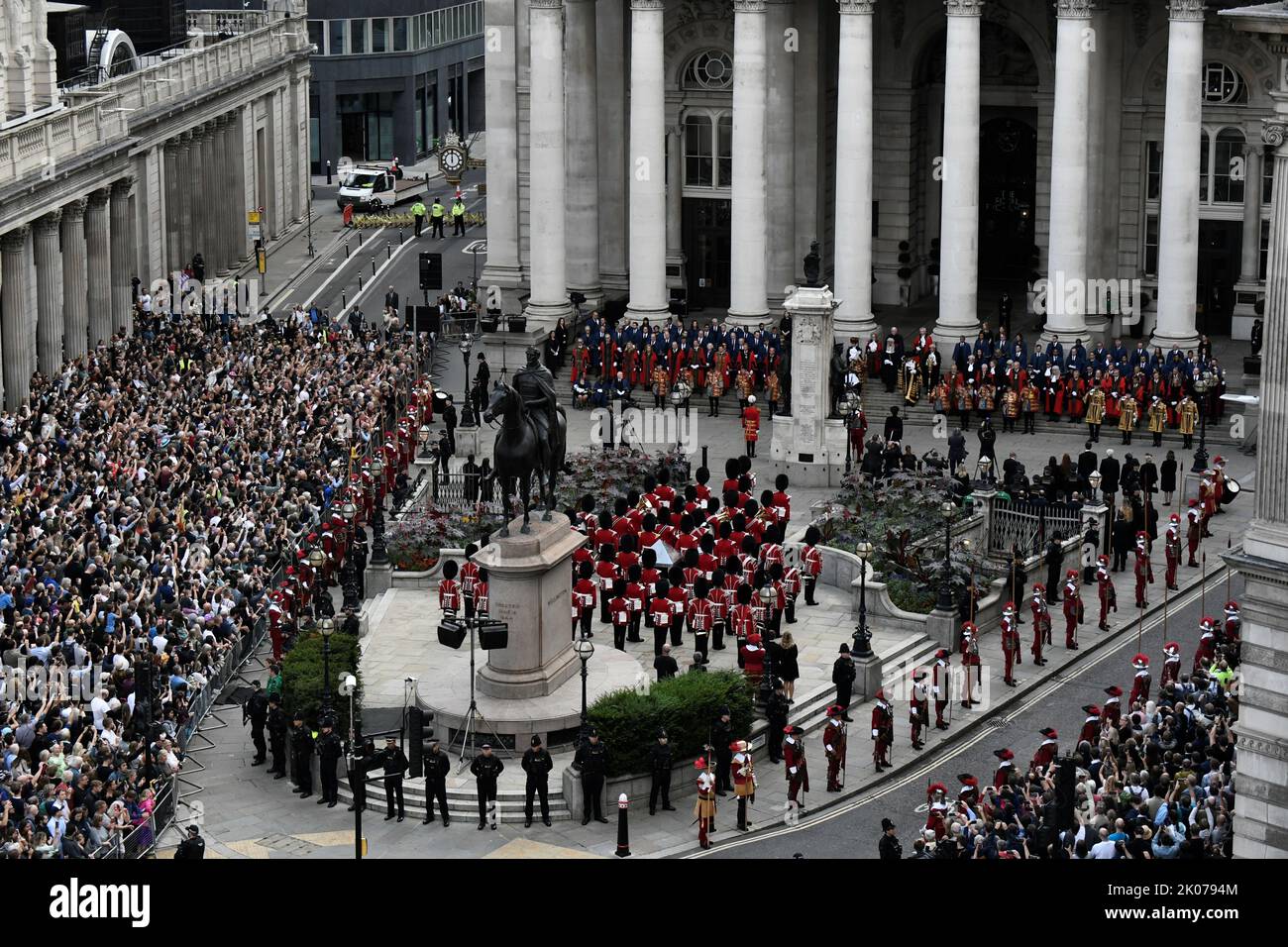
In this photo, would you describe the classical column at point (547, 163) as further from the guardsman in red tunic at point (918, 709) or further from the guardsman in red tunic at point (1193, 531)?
the guardsman in red tunic at point (918, 709)

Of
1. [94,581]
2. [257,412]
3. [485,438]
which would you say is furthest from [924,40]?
[94,581]

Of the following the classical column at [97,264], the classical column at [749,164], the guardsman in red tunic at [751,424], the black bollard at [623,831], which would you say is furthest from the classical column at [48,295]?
the black bollard at [623,831]

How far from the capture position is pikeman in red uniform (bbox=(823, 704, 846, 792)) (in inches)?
1671

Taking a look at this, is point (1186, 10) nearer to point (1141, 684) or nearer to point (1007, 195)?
point (1007, 195)

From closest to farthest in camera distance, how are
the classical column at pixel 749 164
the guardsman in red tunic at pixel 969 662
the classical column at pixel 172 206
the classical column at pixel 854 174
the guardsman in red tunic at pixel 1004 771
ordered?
1. the guardsman in red tunic at pixel 1004 771
2. the guardsman in red tunic at pixel 969 662
3. the classical column at pixel 854 174
4. the classical column at pixel 749 164
5. the classical column at pixel 172 206

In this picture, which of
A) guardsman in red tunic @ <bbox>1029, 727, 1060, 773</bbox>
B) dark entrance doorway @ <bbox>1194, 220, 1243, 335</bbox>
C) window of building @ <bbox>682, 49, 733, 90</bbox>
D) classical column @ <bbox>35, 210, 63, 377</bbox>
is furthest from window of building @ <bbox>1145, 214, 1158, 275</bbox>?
guardsman in red tunic @ <bbox>1029, 727, 1060, 773</bbox>

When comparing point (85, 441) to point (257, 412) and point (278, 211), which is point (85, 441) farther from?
point (278, 211)

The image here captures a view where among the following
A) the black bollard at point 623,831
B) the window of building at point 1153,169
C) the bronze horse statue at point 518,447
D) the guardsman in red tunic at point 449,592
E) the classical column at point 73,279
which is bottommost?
the black bollard at point 623,831

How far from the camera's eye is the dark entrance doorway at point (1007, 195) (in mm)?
80688

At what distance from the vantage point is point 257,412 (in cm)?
6141

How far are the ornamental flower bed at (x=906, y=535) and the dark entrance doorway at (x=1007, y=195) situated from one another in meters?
25.4

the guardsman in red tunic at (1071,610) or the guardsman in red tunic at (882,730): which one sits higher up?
the guardsman in red tunic at (1071,610)

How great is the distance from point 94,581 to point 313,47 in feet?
206

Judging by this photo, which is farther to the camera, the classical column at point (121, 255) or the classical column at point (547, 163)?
the classical column at point (121, 255)
